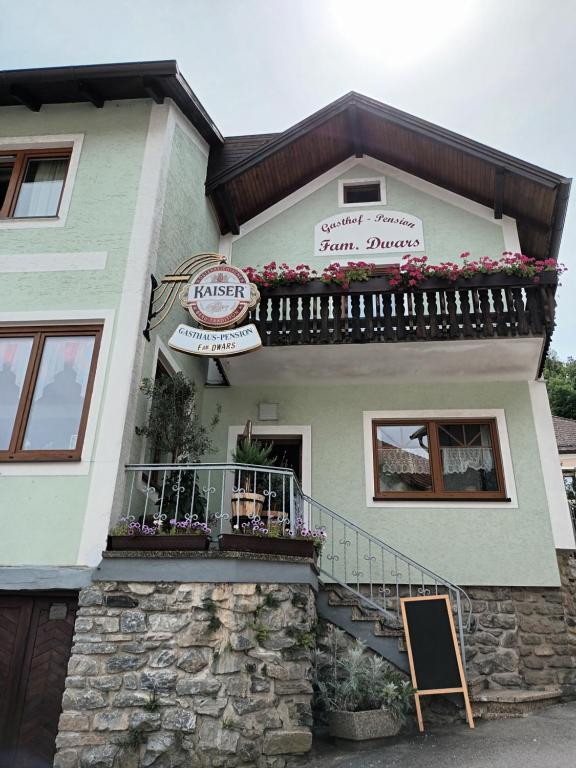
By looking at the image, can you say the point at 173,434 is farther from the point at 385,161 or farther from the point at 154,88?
the point at 385,161

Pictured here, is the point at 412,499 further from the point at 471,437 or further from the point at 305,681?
the point at 305,681

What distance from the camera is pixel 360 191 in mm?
10758

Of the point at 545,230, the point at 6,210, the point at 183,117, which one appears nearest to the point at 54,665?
the point at 6,210

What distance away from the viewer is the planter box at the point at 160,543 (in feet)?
18.8

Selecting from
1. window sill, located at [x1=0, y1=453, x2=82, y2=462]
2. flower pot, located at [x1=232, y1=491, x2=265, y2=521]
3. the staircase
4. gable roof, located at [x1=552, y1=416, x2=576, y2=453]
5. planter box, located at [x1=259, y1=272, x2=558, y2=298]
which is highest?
planter box, located at [x1=259, y1=272, x2=558, y2=298]

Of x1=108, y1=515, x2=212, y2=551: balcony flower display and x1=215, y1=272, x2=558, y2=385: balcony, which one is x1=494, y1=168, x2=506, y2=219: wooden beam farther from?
x1=108, y1=515, x2=212, y2=551: balcony flower display

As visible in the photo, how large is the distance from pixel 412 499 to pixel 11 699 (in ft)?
17.1

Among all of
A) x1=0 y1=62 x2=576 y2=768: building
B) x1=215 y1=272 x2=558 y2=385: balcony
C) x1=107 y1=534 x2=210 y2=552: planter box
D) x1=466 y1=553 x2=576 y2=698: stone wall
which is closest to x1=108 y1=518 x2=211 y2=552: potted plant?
x1=107 y1=534 x2=210 y2=552: planter box

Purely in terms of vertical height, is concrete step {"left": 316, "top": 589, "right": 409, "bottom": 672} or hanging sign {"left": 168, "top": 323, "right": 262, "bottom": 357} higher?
hanging sign {"left": 168, "top": 323, "right": 262, "bottom": 357}

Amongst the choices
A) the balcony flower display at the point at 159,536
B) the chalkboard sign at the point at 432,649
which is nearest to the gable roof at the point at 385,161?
the balcony flower display at the point at 159,536

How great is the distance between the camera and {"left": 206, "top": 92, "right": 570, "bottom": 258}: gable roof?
934cm

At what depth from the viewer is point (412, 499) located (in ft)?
27.7

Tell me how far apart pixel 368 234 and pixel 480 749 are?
7.41m

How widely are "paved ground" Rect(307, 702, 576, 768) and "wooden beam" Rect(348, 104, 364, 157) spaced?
8710 millimetres
